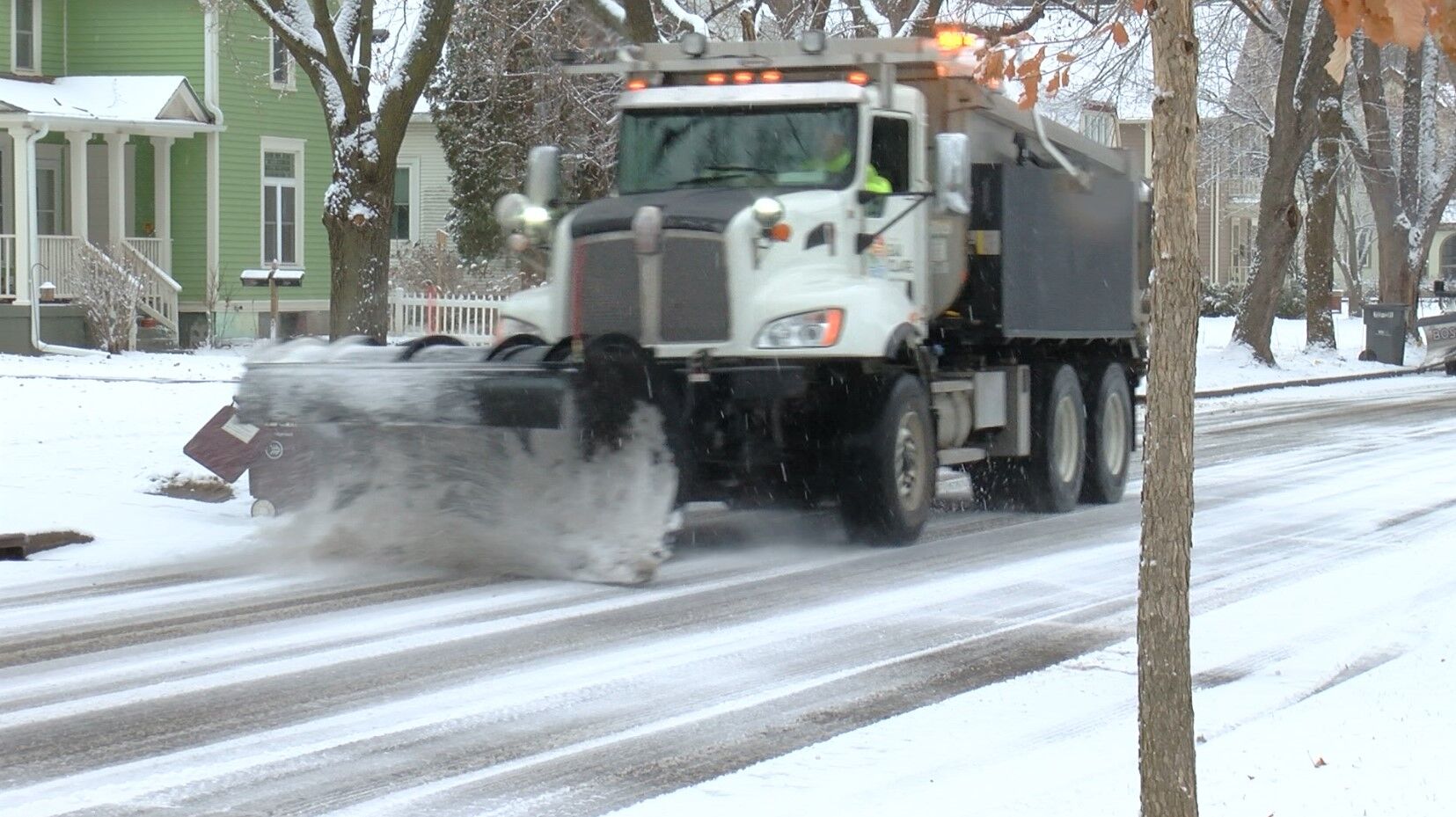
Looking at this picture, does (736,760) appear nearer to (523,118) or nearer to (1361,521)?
(1361,521)

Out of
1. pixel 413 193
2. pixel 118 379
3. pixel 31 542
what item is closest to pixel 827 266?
pixel 31 542

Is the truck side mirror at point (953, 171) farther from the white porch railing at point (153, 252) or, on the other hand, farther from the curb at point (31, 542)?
the white porch railing at point (153, 252)

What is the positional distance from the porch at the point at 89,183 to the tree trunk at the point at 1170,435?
2538cm

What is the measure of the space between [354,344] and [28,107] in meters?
20.1

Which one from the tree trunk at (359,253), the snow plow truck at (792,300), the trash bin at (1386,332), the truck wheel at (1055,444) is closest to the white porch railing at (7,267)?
the tree trunk at (359,253)

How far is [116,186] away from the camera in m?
31.5

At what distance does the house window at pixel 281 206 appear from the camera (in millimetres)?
35469

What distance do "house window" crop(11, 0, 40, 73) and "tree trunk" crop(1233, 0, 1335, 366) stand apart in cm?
2038

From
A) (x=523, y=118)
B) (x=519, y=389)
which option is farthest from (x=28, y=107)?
(x=519, y=389)

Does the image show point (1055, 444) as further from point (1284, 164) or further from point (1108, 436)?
point (1284, 164)

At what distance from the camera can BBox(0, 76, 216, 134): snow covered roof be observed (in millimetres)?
29344

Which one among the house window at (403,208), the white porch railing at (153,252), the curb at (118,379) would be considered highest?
the house window at (403,208)

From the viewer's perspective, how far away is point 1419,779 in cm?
607

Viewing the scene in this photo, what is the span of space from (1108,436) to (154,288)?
2061 cm
